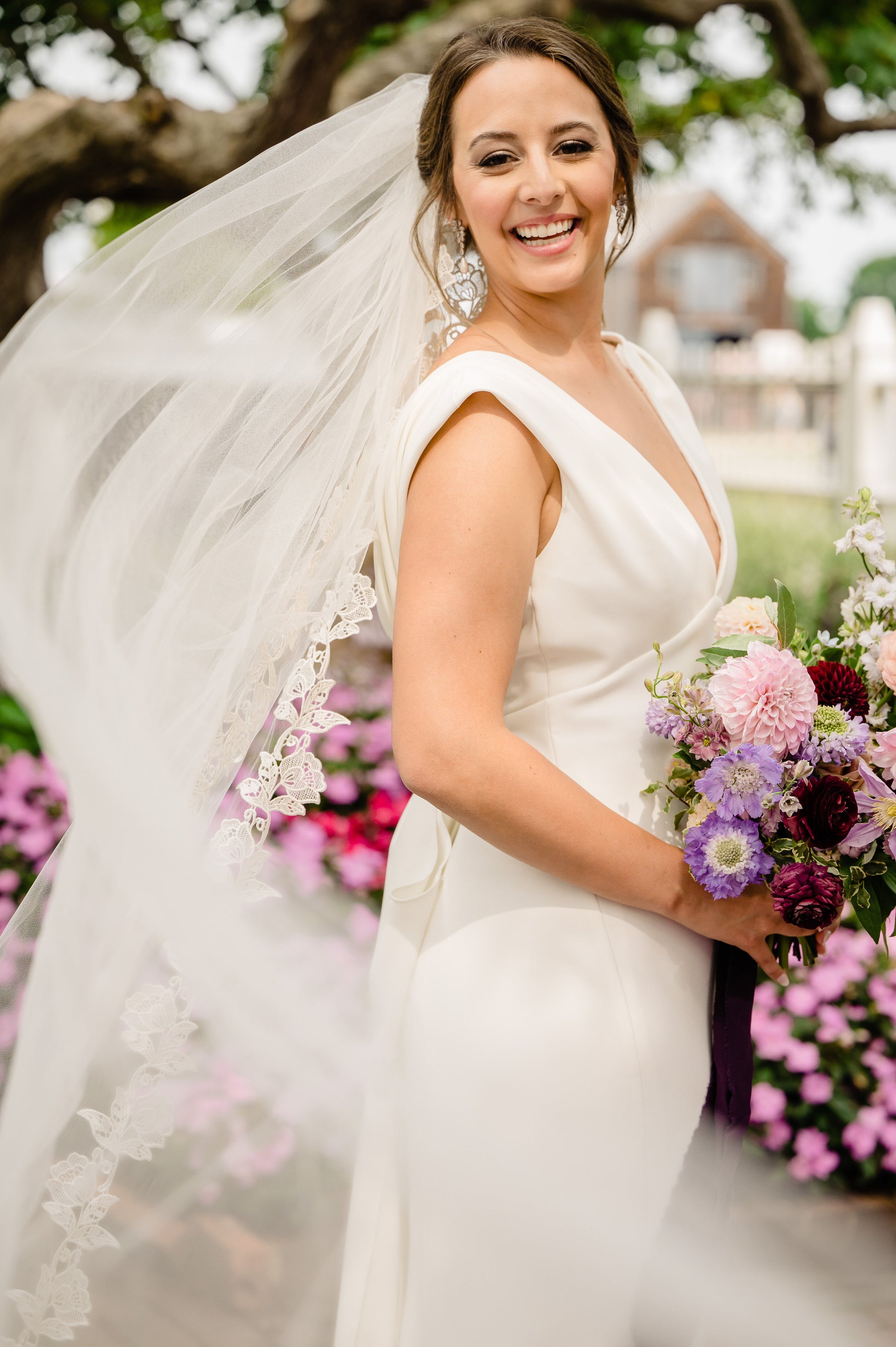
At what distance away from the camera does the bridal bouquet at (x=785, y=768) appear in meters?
1.43

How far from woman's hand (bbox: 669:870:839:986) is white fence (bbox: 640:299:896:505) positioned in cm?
782

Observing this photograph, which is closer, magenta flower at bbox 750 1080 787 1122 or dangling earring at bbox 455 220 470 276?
dangling earring at bbox 455 220 470 276

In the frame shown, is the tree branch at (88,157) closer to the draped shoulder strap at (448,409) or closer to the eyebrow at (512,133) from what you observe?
the eyebrow at (512,133)

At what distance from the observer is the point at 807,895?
142 centimetres

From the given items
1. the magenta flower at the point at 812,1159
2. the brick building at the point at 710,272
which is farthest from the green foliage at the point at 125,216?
the brick building at the point at 710,272

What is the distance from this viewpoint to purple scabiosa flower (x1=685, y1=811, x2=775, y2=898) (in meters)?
1.43

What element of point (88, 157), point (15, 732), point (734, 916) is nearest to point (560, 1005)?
point (734, 916)

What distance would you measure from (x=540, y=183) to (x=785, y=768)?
87cm

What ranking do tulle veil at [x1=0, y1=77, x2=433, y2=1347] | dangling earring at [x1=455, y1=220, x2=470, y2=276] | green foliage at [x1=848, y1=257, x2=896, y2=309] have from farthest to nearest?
green foliage at [x1=848, y1=257, x2=896, y2=309] → dangling earring at [x1=455, y1=220, x2=470, y2=276] → tulle veil at [x1=0, y1=77, x2=433, y2=1347]

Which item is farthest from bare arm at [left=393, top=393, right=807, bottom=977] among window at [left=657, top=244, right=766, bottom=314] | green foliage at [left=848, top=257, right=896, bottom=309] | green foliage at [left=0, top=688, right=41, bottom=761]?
green foliage at [left=848, top=257, right=896, bottom=309]

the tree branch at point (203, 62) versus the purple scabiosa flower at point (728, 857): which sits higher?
the purple scabiosa flower at point (728, 857)

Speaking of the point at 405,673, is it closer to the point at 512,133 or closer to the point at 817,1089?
the point at 512,133

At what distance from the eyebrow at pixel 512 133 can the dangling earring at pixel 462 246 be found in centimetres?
18

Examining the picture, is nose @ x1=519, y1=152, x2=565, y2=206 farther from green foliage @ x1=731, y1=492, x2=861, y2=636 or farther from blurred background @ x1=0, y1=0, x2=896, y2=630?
green foliage @ x1=731, y1=492, x2=861, y2=636
